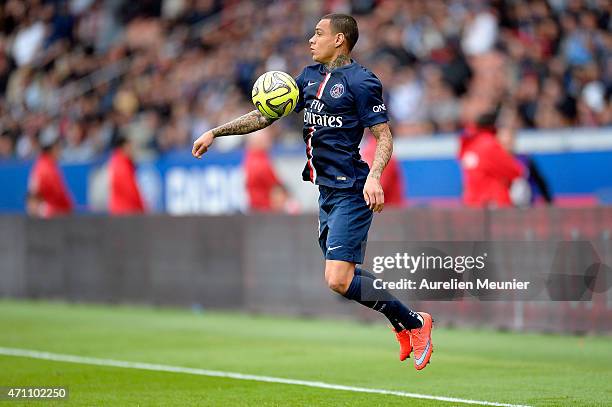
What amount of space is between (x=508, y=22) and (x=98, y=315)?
27.4 ft

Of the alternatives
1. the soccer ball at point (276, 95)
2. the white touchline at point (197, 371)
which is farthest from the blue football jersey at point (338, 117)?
the white touchline at point (197, 371)

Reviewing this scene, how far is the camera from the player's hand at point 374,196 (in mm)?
7949

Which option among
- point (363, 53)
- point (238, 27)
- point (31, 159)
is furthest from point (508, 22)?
point (31, 159)

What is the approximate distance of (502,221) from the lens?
45.3 ft

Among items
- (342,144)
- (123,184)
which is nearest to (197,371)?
(342,144)

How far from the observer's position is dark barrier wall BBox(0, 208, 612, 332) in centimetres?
1334

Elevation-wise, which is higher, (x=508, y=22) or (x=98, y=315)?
(x=508, y=22)

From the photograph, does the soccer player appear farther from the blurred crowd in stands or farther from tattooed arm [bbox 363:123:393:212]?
the blurred crowd in stands

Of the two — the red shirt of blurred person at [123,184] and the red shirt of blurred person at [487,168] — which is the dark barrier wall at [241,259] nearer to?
the red shirt of blurred person at [123,184]

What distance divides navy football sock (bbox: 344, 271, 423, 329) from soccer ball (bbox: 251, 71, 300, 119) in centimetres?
125

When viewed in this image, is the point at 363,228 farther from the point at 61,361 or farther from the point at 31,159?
the point at 31,159

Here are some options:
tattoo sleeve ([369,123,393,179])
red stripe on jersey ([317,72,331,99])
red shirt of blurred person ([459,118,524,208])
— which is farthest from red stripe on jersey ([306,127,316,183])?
red shirt of blurred person ([459,118,524,208])

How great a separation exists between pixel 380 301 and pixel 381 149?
1057mm

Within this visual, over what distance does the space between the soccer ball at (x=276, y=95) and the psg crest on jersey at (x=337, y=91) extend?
0.30m
